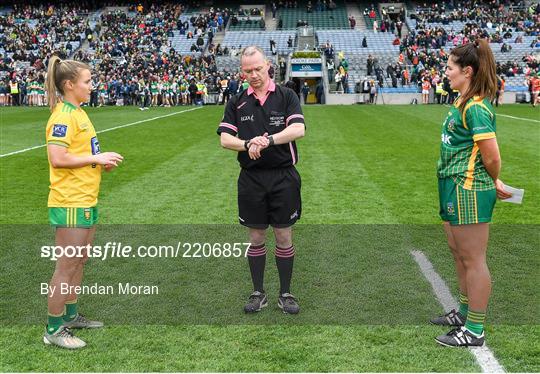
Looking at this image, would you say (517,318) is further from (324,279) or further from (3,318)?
(3,318)

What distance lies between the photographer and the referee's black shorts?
15.3 feet

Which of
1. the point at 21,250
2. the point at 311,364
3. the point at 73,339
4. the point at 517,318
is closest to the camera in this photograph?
the point at 311,364

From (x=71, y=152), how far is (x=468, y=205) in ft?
8.66

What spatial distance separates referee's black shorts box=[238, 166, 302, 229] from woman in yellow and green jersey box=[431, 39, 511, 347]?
3.80ft

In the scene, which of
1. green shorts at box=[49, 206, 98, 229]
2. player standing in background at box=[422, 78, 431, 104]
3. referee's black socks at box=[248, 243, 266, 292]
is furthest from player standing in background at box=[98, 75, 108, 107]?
green shorts at box=[49, 206, 98, 229]

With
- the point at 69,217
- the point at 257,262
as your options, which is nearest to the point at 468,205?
the point at 257,262

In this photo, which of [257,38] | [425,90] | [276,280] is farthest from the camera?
[257,38]

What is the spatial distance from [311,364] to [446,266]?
8.50 feet

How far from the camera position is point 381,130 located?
20.0 m

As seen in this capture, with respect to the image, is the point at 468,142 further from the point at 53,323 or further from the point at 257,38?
the point at 257,38

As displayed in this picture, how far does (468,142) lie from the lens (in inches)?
154

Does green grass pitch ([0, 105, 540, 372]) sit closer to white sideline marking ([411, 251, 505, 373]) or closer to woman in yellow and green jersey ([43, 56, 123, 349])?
white sideline marking ([411, 251, 505, 373])

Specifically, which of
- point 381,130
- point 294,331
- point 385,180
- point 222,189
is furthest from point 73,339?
point 381,130

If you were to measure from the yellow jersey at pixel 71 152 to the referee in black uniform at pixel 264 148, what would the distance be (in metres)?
1.02
